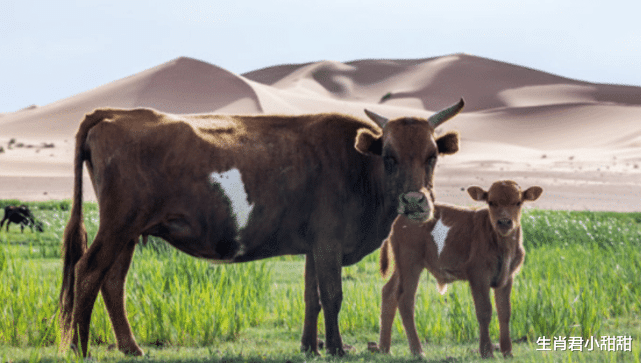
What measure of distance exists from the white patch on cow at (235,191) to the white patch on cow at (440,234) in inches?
66.4

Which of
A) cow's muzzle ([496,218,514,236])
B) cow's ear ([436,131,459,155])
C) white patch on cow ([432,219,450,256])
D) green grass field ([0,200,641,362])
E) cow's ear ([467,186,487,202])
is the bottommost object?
green grass field ([0,200,641,362])

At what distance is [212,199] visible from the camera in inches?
217

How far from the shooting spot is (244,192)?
220 inches

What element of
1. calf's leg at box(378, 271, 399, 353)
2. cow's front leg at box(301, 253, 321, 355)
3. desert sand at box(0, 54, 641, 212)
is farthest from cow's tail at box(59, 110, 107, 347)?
desert sand at box(0, 54, 641, 212)

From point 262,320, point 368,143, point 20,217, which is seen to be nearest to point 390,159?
point 368,143

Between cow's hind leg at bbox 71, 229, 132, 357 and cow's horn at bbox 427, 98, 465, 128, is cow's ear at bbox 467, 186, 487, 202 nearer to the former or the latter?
Answer: cow's horn at bbox 427, 98, 465, 128

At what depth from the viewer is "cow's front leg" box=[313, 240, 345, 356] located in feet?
18.6

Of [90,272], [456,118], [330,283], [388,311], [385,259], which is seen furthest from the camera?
[456,118]

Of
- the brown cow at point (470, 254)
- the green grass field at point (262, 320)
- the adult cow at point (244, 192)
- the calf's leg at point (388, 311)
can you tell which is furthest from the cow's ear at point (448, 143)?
the green grass field at point (262, 320)

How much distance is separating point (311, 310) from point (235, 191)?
4.21 ft

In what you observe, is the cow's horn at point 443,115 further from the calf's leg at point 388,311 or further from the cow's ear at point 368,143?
the calf's leg at point 388,311

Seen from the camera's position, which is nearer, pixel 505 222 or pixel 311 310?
pixel 505 222

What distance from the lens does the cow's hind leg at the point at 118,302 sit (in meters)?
5.88

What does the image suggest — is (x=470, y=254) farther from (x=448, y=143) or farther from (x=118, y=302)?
(x=118, y=302)
